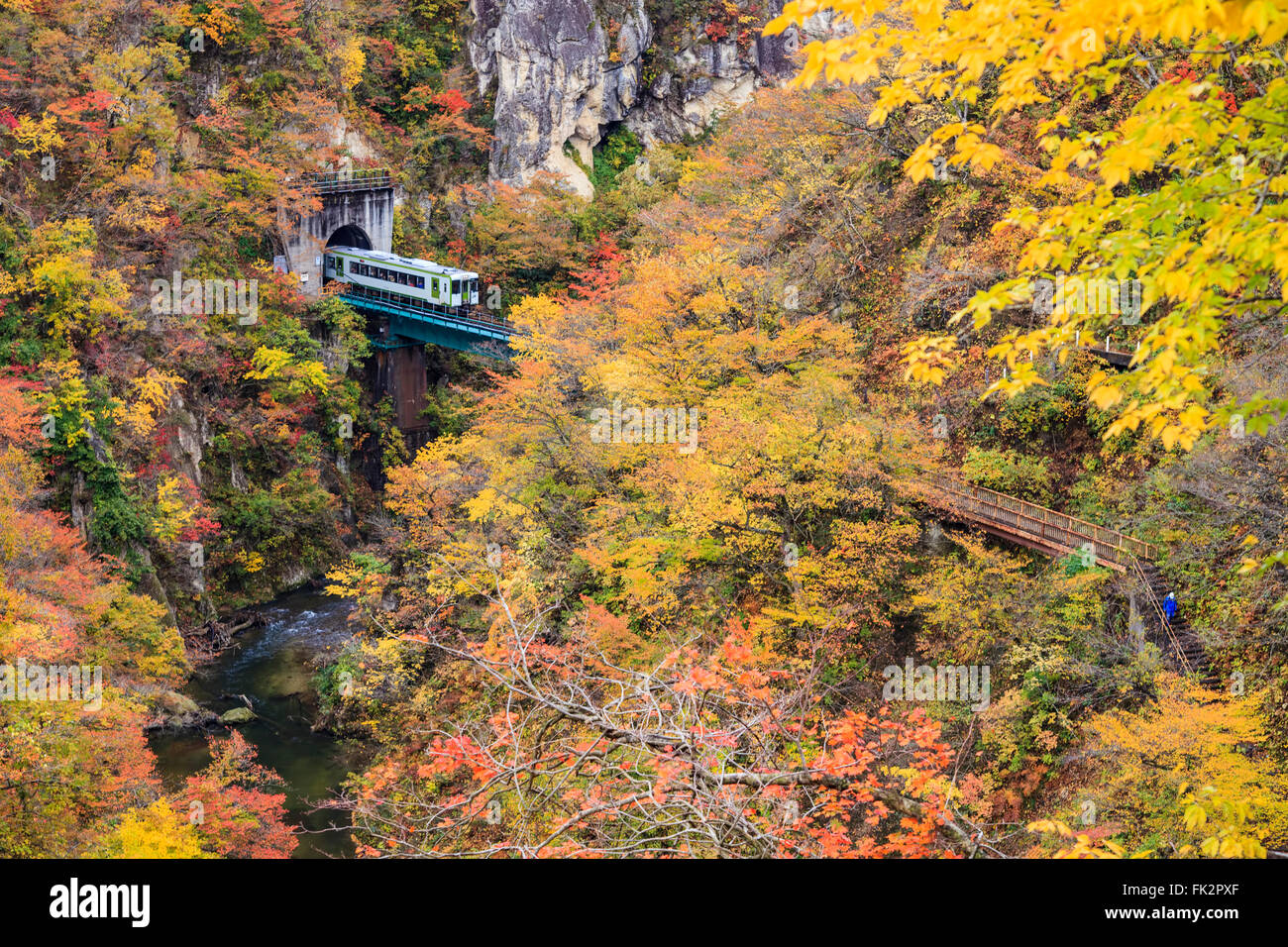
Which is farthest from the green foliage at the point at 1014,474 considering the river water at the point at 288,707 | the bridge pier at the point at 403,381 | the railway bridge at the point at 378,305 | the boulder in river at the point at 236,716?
the bridge pier at the point at 403,381

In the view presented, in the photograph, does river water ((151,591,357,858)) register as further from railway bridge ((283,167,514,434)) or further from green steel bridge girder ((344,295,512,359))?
green steel bridge girder ((344,295,512,359))

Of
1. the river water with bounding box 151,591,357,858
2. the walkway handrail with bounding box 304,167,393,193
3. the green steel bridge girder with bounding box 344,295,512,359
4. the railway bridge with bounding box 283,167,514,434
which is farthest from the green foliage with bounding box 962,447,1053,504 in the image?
the walkway handrail with bounding box 304,167,393,193

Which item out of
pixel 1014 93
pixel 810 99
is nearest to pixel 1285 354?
pixel 1014 93

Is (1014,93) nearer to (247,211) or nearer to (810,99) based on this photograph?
(810,99)

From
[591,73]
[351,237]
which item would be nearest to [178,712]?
[351,237]

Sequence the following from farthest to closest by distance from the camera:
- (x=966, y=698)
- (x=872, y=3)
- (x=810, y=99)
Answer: (x=810, y=99)
(x=966, y=698)
(x=872, y=3)

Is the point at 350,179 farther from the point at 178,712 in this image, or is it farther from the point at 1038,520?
the point at 1038,520
